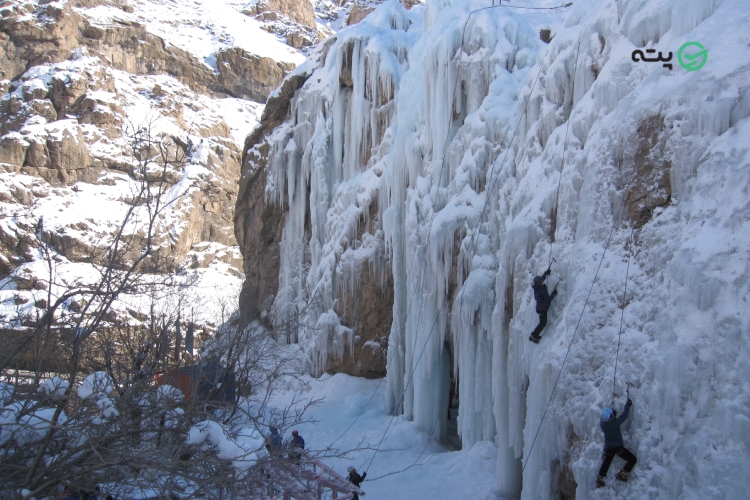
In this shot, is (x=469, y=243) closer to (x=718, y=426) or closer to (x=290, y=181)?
(x=718, y=426)

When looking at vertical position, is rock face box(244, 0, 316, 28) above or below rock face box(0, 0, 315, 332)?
above

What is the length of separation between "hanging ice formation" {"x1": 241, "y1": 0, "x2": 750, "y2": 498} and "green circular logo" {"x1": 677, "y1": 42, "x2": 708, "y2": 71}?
0.09 meters

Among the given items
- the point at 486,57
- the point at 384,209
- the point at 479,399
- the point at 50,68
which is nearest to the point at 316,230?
the point at 384,209

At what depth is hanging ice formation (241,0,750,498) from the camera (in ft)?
14.9

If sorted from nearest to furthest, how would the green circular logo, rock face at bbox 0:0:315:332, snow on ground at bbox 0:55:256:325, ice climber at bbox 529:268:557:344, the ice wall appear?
the green circular logo
ice climber at bbox 529:268:557:344
the ice wall
snow on ground at bbox 0:55:256:325
rock face at bbox 0:0:315:332

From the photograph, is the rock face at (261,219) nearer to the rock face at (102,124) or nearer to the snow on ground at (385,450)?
the snow on ground at (385,450)

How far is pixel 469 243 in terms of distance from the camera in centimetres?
941

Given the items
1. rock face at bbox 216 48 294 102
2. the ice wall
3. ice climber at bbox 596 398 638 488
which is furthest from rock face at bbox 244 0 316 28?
ice climber at bbox 596 398 638 488

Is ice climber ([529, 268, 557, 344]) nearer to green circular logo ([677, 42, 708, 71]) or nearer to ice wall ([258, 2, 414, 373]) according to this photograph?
green circular logo ([677, 42, 708, 71])

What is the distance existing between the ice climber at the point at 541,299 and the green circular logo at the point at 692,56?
→ 2.29m

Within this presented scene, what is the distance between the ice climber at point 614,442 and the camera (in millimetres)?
4812

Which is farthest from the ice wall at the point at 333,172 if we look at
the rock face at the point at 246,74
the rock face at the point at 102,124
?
the rock face at the point at 246,74

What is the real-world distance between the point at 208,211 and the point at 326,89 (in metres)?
31.6

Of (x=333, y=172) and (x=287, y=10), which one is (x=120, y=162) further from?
(x=287, y=10)
